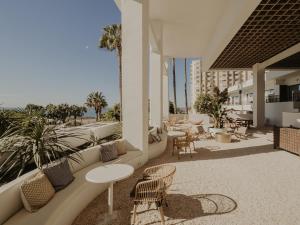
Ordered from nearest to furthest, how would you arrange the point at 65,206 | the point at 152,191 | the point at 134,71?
the point at 65,206 < the point at 152,191 < the point at 134,71

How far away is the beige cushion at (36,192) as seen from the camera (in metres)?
2.52

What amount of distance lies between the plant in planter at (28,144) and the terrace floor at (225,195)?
1168 mm

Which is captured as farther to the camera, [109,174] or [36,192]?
[109,174]

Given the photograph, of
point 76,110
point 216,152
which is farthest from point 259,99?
point 76,110

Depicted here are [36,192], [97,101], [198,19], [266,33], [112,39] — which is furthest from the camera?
[97,101]

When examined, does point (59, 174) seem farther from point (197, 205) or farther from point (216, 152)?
point (216, 152)

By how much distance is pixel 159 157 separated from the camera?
6660 millimetres

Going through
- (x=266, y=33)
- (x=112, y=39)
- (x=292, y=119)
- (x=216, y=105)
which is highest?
(x=112, y=39)

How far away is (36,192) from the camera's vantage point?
8.61 feet

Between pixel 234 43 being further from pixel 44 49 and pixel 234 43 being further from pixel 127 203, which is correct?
pixel 44 49

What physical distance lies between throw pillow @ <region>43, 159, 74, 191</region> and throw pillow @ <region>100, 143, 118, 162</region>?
1240 mm

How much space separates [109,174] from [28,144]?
4.42 ft

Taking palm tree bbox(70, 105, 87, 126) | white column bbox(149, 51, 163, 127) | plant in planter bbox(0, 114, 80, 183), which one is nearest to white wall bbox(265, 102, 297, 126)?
white column bbox(149, 51, 163, 127)

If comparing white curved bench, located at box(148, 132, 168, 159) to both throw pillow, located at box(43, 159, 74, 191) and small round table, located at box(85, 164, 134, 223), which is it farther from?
throw pillow, located at box(43, 159, 74, 191)
